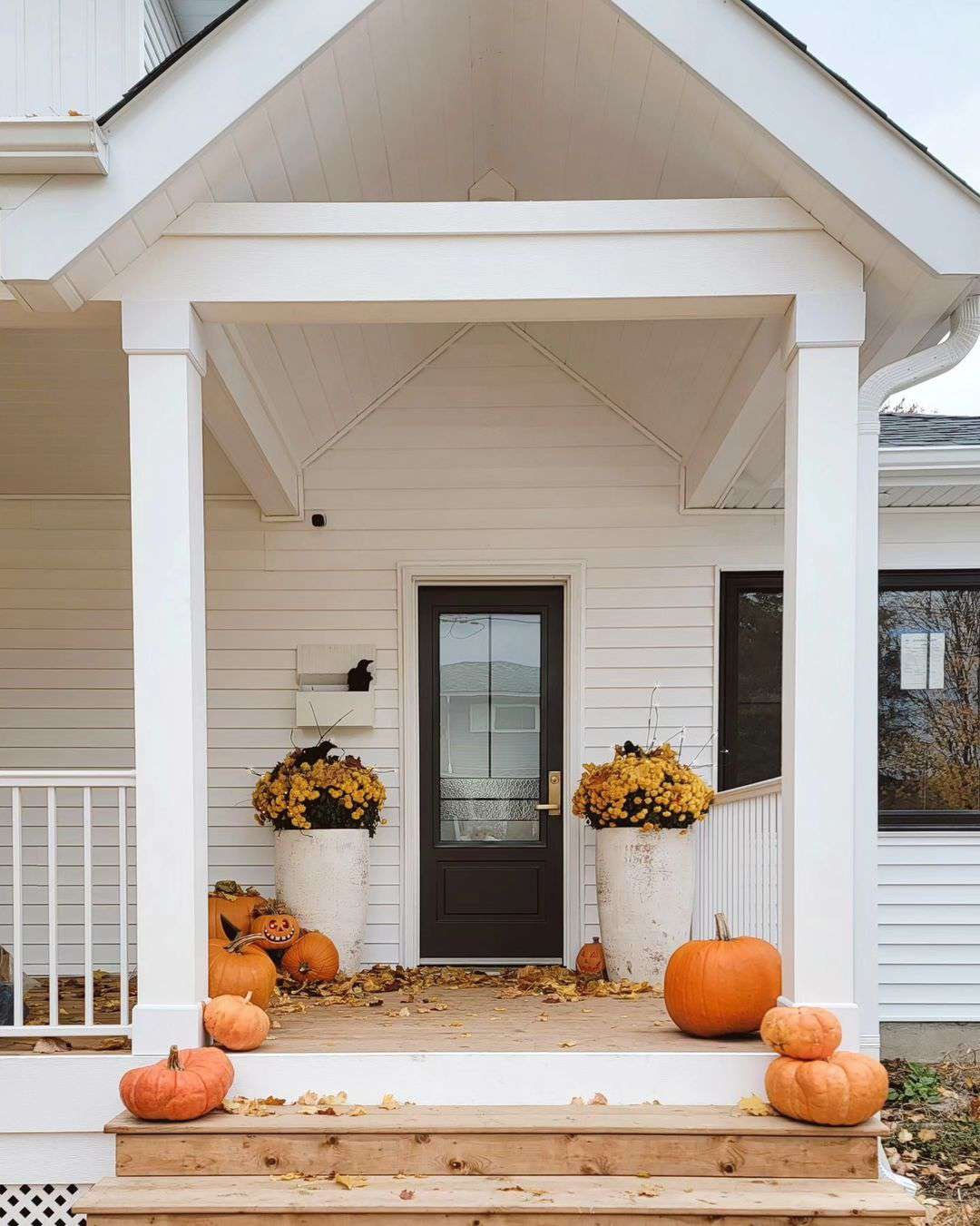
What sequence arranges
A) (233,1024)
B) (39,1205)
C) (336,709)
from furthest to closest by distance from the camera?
(336,709) → (39,1205) → (233,1024)

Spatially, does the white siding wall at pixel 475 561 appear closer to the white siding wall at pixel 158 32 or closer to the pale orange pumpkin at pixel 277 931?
the pale orange pumpkin at pixel 277 931

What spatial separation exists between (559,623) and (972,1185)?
3.08 meters

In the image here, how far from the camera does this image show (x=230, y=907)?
17.1 feet

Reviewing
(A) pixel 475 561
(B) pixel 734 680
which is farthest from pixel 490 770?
(B) pixel 734 680

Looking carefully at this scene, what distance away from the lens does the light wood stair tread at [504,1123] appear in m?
3.14

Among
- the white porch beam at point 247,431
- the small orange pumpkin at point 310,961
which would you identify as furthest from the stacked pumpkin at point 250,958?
the white porch beam at point 247,431

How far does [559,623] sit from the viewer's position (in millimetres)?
6066

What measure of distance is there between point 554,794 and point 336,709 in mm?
1208

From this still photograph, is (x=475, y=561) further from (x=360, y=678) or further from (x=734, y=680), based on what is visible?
(x=734, y=680)

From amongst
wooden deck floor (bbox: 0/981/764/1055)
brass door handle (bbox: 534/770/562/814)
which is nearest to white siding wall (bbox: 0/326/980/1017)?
brass door handle (bbox: 534/770/562/814)

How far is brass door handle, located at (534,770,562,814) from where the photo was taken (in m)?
5.98

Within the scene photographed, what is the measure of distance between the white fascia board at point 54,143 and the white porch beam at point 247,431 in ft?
2.06

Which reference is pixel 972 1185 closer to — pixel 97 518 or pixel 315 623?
pixel 315 623

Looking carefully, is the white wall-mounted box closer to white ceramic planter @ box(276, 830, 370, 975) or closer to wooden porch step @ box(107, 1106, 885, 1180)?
white ceramic planter @ box(276, 830, 370, 975)
